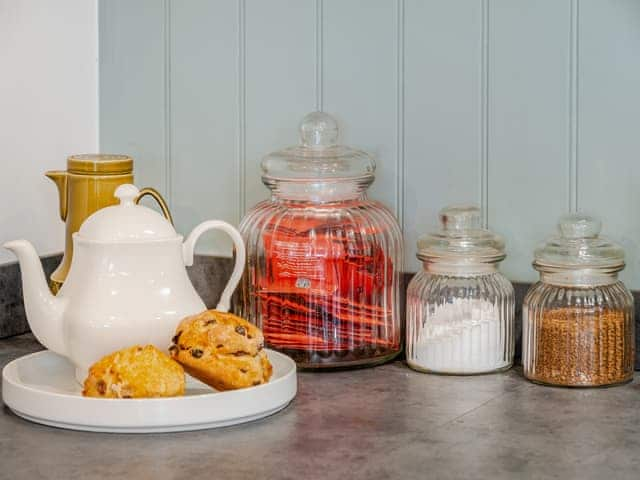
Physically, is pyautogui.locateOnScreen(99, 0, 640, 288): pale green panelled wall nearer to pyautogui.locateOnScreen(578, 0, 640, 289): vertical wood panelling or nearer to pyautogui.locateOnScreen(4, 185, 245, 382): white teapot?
pyautogui.locateOnScreen(578, 0, 640, 289): vertical wood panelling

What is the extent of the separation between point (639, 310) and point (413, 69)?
41cm

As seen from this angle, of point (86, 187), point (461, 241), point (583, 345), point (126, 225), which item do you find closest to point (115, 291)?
point (126, 225)

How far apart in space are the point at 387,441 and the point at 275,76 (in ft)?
2.12

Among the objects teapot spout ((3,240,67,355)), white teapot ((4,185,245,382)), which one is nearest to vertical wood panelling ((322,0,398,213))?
white teapot ((4,185,245,382))

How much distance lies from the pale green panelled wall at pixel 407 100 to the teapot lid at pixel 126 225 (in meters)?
0.36

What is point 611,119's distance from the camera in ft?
4.62

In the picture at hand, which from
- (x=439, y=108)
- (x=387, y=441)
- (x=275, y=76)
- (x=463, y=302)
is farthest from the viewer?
(x=275, y=76)

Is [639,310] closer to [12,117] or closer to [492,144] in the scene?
[492,144]

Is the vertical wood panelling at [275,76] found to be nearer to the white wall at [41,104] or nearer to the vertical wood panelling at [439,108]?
the vertical wood panelling at [439,108]

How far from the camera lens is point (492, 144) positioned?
4.84ft

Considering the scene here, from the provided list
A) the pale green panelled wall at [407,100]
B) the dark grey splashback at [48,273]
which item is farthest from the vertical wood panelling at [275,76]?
the dark grey splashback at [48,273]

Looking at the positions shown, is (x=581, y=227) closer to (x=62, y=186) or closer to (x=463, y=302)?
(x=463, y=302)

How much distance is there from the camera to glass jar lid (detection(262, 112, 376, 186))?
1445 mm

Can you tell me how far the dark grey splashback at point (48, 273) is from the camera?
162 cm
